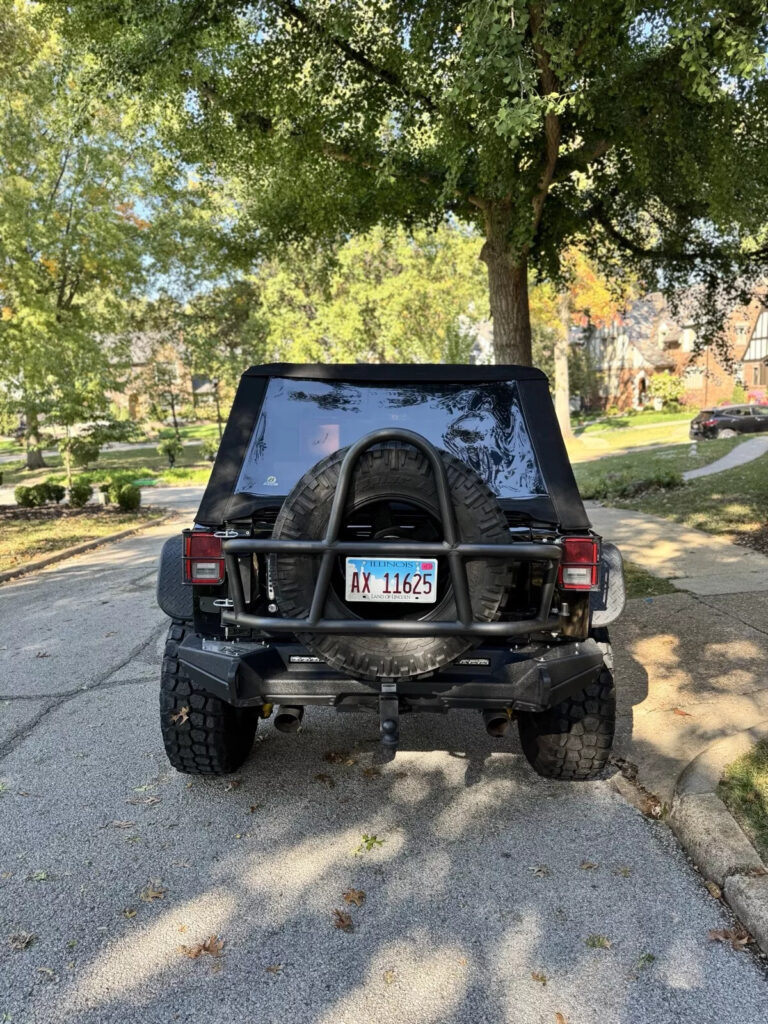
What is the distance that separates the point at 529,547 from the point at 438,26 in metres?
5.64

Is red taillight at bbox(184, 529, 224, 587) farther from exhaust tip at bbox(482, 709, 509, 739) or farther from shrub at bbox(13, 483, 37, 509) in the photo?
shrub at bbox(13, 483, 37, 509)

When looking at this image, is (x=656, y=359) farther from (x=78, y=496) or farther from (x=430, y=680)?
(x=430, y=680)

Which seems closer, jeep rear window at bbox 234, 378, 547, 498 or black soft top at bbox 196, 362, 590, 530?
black soft top at bbox 196, 362, 590, 530

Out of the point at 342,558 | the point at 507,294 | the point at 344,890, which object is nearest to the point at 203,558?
the point at 342,558

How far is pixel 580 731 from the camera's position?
3.42m

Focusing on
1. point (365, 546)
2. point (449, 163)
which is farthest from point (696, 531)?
point (365, 546)

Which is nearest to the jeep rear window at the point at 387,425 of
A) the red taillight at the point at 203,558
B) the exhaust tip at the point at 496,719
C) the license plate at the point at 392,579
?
the red taillight at the point at 203,558

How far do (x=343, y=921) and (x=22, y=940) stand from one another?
1114 mm

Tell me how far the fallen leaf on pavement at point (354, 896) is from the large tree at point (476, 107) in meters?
4.30

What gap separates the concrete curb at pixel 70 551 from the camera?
32.3 feet

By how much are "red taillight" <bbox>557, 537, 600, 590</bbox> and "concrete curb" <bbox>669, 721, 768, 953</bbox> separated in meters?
1.07

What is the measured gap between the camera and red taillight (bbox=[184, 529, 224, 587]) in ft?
10.4

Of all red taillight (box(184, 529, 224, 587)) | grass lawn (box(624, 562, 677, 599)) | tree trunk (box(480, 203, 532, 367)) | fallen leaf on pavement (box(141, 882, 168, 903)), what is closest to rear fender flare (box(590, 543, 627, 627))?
red taillight (box(184, 529, 224, 587))

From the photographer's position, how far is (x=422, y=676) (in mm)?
2977
